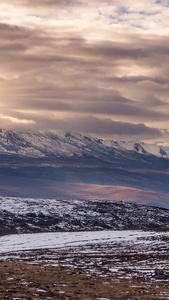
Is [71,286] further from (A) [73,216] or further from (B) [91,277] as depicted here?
(A) [73,216]

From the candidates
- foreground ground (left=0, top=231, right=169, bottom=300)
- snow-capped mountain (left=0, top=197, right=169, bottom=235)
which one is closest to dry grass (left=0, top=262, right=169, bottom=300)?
foreground ground (left=0, top=231, right=169, bottom=300)

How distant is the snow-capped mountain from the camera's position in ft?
458

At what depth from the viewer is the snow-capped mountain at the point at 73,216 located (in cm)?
13975

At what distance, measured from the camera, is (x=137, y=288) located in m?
35.8

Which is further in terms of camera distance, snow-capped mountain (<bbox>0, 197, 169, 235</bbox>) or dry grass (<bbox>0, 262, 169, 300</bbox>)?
snow-capped mountain (<bbox>0, 197, 169, 235</bbox>)

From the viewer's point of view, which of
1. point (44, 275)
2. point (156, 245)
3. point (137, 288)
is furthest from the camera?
point (156, 245)

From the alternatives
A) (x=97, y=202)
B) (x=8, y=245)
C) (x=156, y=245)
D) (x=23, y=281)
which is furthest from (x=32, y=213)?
(x=23, y=281)

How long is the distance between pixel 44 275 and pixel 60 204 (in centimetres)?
12473

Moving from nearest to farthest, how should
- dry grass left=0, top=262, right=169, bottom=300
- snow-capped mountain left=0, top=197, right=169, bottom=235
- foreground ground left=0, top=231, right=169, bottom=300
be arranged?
dry grass left=0, top=262, right=169, bottom=300
foreground ground left=0, top=231, right=169, bottom=300
snow-capped mountain left=0, top=197, right=169, bottom=235

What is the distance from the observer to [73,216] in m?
152

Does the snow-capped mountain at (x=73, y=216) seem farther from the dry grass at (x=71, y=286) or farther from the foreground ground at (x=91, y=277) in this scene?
the dry grass at (x=71, y=286)

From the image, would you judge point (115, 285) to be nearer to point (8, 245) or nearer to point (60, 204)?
point (8, 245)

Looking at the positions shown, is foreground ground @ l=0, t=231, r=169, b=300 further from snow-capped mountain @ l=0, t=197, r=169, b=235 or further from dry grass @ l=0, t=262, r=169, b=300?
snow-capped mountain @ l=0, t=197, r=169, b=235

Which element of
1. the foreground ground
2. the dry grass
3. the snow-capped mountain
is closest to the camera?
the dry grass
